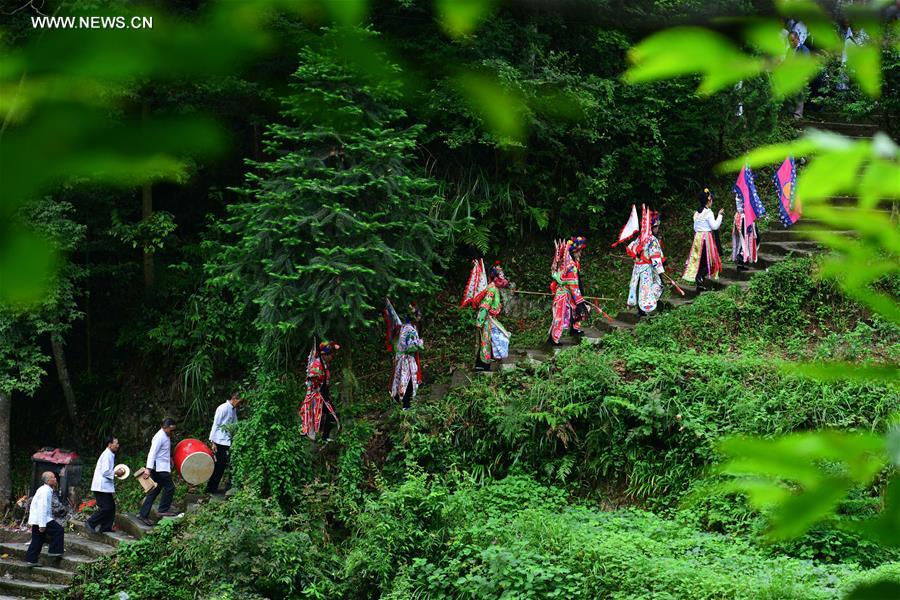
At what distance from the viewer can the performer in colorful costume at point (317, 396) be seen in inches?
385

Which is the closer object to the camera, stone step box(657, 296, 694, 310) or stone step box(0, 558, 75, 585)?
stone step box(0, 558, 75, 585)

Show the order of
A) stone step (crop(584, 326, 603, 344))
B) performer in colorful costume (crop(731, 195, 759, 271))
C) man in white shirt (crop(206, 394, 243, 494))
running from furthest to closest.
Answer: performer in colorful costume (crop(731, 195, 759, 271)) < stone step (crop(584, 326, 603, 344)) < man in white shirt (crop(206, 394, 243, 494))

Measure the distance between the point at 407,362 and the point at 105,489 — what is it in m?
3.40

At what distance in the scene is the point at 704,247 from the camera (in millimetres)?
11867

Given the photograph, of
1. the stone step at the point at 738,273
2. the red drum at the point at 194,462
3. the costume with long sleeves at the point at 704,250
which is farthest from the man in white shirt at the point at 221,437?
the stone step at the point at 738,273

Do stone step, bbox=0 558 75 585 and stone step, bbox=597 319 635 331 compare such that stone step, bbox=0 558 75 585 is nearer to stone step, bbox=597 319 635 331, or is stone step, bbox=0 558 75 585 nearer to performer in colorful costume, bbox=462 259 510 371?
performer in colorful costume, bbox=462 259 510 371

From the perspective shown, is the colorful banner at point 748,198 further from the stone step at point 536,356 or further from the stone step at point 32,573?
the stone step at point 32,573

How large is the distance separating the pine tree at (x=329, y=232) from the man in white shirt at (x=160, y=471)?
1.37 metres

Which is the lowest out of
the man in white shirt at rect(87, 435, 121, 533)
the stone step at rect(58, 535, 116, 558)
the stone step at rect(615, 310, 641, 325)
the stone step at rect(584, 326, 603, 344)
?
the stone step at rect(58, 535, 116, 558)

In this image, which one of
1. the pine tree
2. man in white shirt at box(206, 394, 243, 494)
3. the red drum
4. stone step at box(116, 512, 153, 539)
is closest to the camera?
the pine tree

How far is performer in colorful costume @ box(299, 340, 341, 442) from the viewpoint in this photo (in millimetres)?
9781

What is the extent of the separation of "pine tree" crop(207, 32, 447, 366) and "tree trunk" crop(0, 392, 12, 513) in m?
3.38

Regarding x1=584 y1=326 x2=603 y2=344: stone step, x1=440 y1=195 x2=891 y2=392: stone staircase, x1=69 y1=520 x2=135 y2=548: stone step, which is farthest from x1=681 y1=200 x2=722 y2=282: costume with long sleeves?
x1=69 y1=520 x2=135 y2=548: stone step

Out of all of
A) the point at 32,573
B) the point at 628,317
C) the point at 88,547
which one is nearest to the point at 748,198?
the point at 628,317
